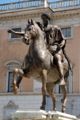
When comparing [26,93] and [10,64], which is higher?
[10,64]

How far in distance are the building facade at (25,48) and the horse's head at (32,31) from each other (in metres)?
17.6

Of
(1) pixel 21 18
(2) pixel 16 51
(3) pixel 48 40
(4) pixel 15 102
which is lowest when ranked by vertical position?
(4) pixel 15 102

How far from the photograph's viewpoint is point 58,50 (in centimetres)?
859

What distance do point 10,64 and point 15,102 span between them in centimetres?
260

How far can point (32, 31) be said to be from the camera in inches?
324

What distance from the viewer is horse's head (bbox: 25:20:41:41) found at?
8.19m

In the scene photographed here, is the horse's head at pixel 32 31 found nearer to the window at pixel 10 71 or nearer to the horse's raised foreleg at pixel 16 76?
the horse's raised foreleg at pixel 16 76

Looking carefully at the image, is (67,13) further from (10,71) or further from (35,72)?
(35,72)

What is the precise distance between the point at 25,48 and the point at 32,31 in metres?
20.3

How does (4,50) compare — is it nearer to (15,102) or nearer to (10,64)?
(10,64)

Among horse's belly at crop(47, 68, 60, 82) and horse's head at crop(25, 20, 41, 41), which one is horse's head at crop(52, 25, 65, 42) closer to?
horse's head at crop(25, 20, 41, 41)

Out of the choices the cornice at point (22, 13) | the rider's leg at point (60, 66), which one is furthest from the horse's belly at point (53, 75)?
the cornice at point (22, 13)

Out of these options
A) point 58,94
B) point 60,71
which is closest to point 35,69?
point 60,71

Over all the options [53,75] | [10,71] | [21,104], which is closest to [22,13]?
[10,71]
